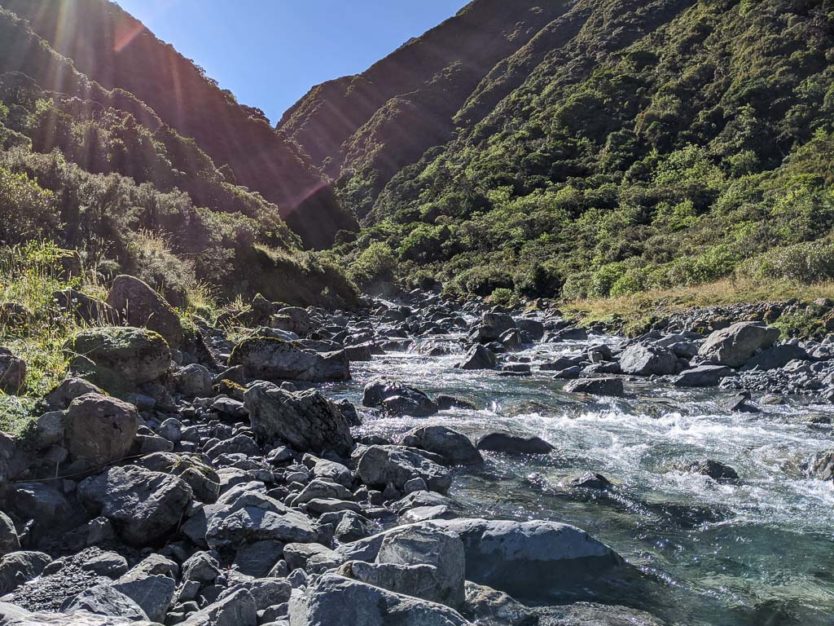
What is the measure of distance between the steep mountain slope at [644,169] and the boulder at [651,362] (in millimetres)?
8663

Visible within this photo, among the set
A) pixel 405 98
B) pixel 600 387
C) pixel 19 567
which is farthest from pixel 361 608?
pixel 405 98

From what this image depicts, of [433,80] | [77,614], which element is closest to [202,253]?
[77,614]

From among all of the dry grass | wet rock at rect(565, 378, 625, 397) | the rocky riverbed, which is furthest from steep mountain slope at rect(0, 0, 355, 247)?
the rocky riverbed

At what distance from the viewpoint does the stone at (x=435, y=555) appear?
3.99 m

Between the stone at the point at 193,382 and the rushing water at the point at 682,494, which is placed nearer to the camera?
the rushing water at the point at 682,494

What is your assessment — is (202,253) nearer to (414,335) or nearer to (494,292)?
(414,335)

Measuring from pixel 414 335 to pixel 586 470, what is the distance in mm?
16250

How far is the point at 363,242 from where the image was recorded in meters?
69.7

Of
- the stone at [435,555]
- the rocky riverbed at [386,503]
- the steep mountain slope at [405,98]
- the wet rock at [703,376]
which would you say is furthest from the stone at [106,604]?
the steep mountain slope at [405,98]

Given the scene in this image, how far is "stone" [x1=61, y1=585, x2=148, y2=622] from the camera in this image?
3.51 metres

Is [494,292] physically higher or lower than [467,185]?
lower

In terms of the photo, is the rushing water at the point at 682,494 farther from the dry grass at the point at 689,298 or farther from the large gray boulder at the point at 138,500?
the dry grass at the point at 689,298

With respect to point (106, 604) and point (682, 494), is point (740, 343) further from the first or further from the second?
point (106, 604)

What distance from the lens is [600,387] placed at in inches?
528
